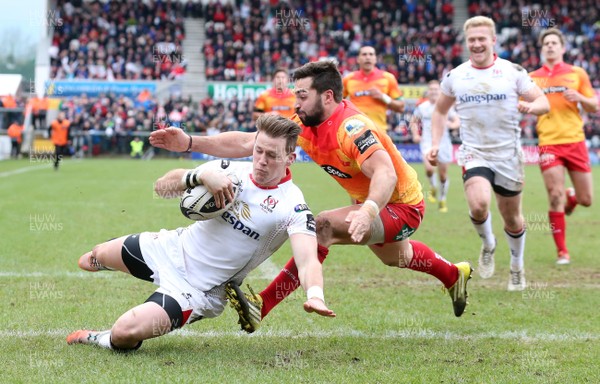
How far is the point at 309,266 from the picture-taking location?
447 centimetres

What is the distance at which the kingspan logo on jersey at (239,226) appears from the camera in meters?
4.81

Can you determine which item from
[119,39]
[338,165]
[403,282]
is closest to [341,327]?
[338,165]

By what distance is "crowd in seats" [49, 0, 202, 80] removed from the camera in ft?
→ 119

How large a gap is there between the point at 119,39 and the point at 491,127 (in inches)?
1327

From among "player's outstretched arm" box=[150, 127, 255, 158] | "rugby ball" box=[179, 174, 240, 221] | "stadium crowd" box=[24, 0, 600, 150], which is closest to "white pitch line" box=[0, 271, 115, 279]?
"player's outstretched arm" box=[150, 127, 255, 158]

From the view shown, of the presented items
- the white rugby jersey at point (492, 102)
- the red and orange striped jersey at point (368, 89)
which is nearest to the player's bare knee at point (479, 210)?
the white rugby jersey at point (492, 102)

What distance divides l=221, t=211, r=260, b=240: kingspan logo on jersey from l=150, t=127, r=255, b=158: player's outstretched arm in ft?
2.11

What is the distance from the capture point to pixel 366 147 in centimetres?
499

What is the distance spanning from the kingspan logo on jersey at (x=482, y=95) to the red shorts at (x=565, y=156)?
7.25 feet

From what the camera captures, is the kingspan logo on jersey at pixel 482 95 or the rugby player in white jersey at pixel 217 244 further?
the kingspan logo on jersey at pixel 482 95

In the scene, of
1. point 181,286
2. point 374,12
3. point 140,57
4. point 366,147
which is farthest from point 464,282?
point 374,12

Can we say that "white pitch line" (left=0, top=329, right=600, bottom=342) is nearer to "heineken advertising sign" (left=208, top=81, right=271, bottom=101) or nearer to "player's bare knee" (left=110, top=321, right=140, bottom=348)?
"player's bare knee" (left=110, top=321, right=140, bottom=348)

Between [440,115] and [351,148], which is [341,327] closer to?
[351,148]

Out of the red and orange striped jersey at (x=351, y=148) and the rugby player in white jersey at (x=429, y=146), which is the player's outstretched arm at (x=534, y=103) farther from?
the rugby player in white jersey at (x=429, y=146)
